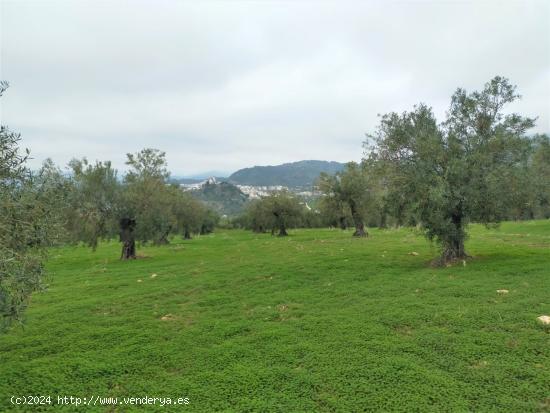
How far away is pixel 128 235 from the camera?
32875mm

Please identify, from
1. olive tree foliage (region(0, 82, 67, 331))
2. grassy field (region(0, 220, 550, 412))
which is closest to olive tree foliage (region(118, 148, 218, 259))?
grassy field (region(0, 220, 550, 412))

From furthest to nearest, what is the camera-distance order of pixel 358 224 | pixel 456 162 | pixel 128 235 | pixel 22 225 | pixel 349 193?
pixel 349 193
pixel 358 224
pixel 128 235
pixel 456 162
pixel 22 225

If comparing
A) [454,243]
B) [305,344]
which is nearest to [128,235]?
[305,344]

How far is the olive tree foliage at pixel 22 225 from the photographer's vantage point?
7965mm

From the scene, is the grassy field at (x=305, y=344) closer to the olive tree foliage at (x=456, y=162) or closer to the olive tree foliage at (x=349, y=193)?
the olive tree foliage at (x=456, y=162)

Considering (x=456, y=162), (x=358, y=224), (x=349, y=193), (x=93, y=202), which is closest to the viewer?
(x=456, y=162)

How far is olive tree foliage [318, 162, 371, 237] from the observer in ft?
164

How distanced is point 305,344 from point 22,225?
339 inches

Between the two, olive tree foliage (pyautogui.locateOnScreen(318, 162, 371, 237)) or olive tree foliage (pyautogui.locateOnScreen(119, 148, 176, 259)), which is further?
olive tree foliage (pyautogui.locateOnScreen(318, 162, 371, 237))

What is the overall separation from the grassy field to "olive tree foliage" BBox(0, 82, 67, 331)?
3.62ft

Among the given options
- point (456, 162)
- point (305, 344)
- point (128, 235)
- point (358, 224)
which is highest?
point (456, 162)

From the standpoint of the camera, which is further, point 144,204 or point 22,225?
point 144,204

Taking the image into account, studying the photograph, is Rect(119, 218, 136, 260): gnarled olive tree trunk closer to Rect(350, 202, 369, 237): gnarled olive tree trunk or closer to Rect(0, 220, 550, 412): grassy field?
Rect(0, 220, 550, 412): grassy field

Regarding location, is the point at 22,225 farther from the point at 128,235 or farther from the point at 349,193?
the point at 349,193
